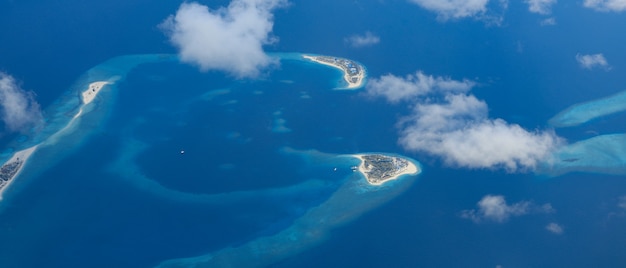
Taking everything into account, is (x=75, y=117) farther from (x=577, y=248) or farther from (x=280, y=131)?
(x=577, y=248)

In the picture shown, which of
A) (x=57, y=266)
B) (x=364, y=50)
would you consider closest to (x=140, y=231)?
(x=57, y=266)

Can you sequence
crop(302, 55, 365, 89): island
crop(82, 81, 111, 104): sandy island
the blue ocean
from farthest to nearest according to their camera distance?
1. crop(302, 55, 365, 89): island
2. crop(82, 81, 111, 104): sandy island
3. the blue ocean

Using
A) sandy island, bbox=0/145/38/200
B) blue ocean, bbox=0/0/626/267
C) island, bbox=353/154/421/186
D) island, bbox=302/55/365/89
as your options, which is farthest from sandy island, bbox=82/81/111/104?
island, bbox=353/154/421/186

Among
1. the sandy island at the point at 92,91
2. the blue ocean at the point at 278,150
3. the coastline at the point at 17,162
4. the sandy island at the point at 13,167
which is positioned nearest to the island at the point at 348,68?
the blue ocean at the point at 278,150

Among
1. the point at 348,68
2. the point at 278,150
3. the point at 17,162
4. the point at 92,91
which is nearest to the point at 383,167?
the point at 278,150

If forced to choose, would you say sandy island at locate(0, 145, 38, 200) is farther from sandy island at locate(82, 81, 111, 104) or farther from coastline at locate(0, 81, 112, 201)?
sandy island at locate(82, 81, 111, 104)

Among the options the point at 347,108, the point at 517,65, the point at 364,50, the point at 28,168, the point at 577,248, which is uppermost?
the point at 364,50
